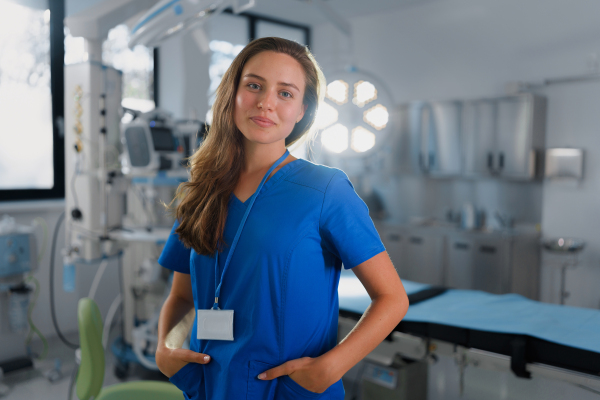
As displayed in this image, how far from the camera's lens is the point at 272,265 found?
0.88m

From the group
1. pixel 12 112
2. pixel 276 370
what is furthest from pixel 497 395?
pixel 12 112

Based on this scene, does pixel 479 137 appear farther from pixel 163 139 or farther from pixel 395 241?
pixel 163 139

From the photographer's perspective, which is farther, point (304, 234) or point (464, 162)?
point (464, 162)

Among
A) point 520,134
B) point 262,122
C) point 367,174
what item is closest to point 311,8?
point 367,174

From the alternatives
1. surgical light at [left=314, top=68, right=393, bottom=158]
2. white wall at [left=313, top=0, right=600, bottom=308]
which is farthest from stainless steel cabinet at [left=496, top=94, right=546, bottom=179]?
surgical light at [left=314, top=68, right=393, bottom=158]

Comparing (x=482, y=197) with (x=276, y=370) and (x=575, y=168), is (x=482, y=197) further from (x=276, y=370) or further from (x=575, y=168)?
(x=276, y=370)

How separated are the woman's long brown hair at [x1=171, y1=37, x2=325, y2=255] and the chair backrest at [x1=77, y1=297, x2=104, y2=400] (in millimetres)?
643

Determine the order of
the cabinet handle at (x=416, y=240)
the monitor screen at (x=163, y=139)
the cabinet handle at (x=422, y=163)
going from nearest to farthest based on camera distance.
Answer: the monitor screen at (x=163, y=139)
the cabinet handle at (x=416, y=240)
the cabinet handle at (x=422, y=163)

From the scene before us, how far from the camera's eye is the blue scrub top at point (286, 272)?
2.89 ft

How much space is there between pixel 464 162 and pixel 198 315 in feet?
13.5

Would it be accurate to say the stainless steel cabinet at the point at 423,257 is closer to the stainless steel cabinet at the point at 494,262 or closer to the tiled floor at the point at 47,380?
the stainless steel cabinet at the point at 494,262

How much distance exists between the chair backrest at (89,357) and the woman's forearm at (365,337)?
3.03 ft

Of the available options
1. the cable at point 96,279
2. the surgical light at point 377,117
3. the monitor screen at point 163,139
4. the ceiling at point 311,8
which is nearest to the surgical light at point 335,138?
the surgical light at point 377,117

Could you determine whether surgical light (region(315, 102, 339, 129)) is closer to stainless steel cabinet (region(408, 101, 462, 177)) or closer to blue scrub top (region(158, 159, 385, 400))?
blue scrub top (region(158, 159, 385, 400))
